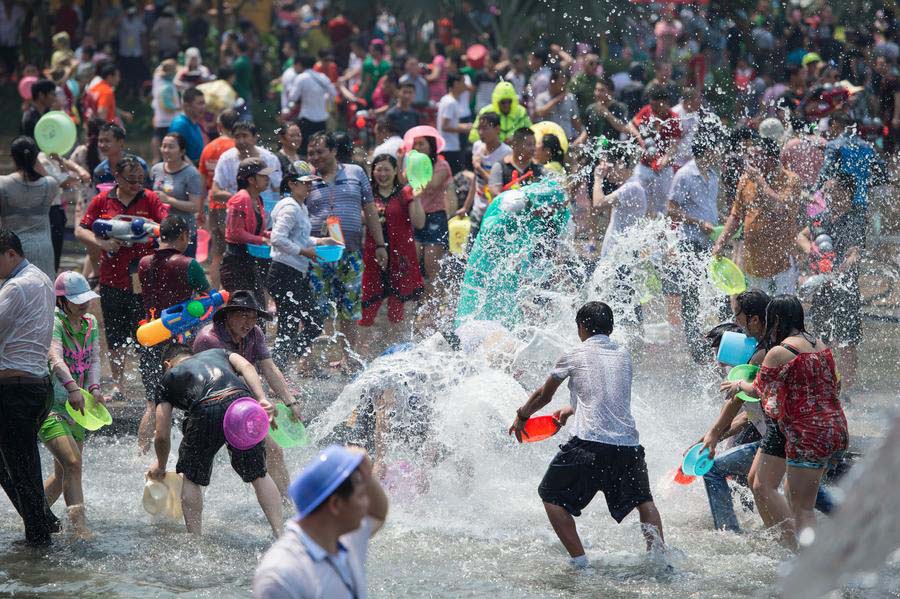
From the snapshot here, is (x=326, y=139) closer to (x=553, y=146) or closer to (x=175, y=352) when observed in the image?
(x=553, y=146)

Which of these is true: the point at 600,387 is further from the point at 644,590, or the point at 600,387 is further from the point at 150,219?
the point at 150,219

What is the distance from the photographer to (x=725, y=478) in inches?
273

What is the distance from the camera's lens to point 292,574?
3.47 meters

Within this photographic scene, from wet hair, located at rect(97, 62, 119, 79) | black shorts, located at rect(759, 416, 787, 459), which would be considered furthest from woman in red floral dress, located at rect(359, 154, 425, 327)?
wet hair, located at rect(97, 62, 119, 79)

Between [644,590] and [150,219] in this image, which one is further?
[150,219]

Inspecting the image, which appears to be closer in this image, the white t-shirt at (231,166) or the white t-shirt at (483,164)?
the white t-shirt at (231,166)

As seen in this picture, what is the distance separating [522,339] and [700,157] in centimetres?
264

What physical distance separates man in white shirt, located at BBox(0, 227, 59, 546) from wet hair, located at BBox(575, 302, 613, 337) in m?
2.80

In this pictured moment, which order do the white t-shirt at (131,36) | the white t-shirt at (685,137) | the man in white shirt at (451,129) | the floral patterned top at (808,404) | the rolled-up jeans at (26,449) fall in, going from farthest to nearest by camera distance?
the white t-shirt at (131,36) < the man in white shirt at (451,129) < the white t-shirt at (685,137) < the rolled-up jeans at (26,449) < the floral patterned top at (808,404)

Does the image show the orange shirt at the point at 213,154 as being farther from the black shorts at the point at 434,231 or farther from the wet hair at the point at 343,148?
the black shorts at the point at 434,231

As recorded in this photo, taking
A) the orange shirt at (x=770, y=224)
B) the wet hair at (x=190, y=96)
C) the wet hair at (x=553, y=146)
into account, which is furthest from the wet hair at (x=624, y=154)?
the wet hair at (x=190, y=96)

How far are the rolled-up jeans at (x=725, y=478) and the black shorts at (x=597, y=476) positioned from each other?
770 mm

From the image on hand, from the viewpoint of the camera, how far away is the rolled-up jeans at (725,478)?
6.77m

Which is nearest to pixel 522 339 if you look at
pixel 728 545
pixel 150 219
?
pixel 728 545
